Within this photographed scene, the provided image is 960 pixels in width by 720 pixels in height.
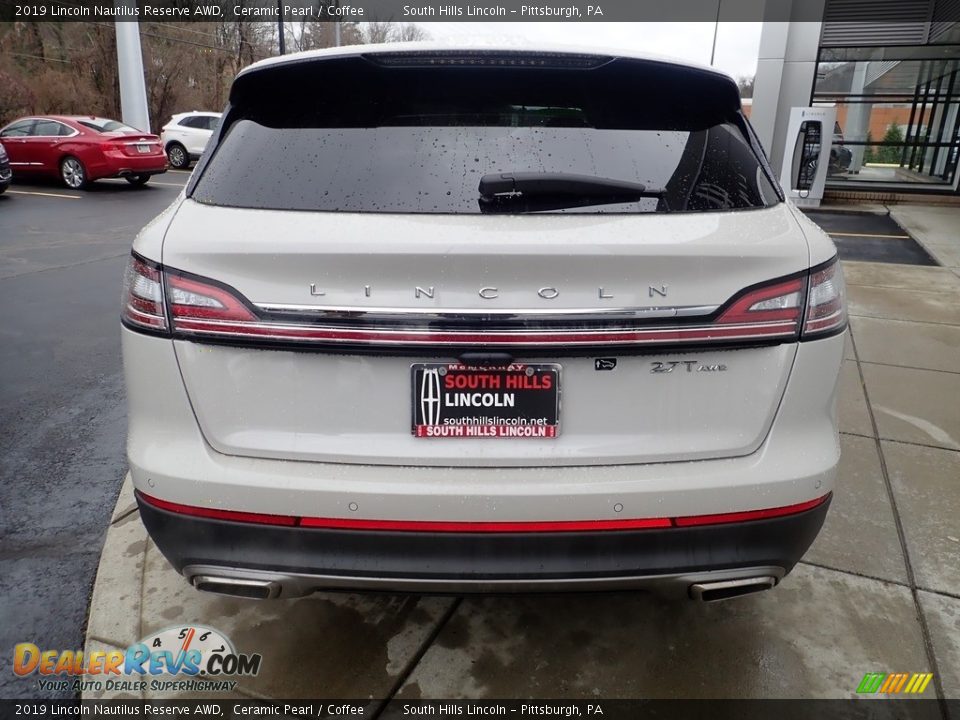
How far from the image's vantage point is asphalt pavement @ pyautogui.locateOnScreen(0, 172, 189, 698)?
267cm

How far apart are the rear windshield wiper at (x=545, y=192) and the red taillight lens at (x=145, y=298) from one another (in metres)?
0.84

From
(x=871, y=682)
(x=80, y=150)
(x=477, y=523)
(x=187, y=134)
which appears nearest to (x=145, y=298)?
(x=477, y=523)

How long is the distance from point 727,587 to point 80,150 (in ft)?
58.3

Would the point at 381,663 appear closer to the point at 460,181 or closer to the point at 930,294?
the point at 460,181

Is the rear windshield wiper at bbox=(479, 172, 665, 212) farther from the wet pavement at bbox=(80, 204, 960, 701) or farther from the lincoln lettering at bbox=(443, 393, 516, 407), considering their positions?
the wet pavement at bbox=(80, 204, 960, 701)

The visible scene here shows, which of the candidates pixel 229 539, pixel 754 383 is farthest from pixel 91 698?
pixel 754 383

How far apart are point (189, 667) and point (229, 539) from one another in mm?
778

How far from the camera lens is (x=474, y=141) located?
80.0 inches

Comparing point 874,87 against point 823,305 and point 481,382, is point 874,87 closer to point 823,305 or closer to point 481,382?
point 823,305

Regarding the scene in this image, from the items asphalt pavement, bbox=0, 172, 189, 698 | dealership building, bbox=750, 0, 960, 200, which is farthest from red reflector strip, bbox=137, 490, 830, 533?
dealership building, bbox=750, 0, 960, 200

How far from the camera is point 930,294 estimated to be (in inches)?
298

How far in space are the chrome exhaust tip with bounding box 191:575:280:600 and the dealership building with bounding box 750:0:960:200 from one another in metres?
16.0

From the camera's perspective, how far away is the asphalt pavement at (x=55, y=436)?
2.67m

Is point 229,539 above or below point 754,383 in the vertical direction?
below
